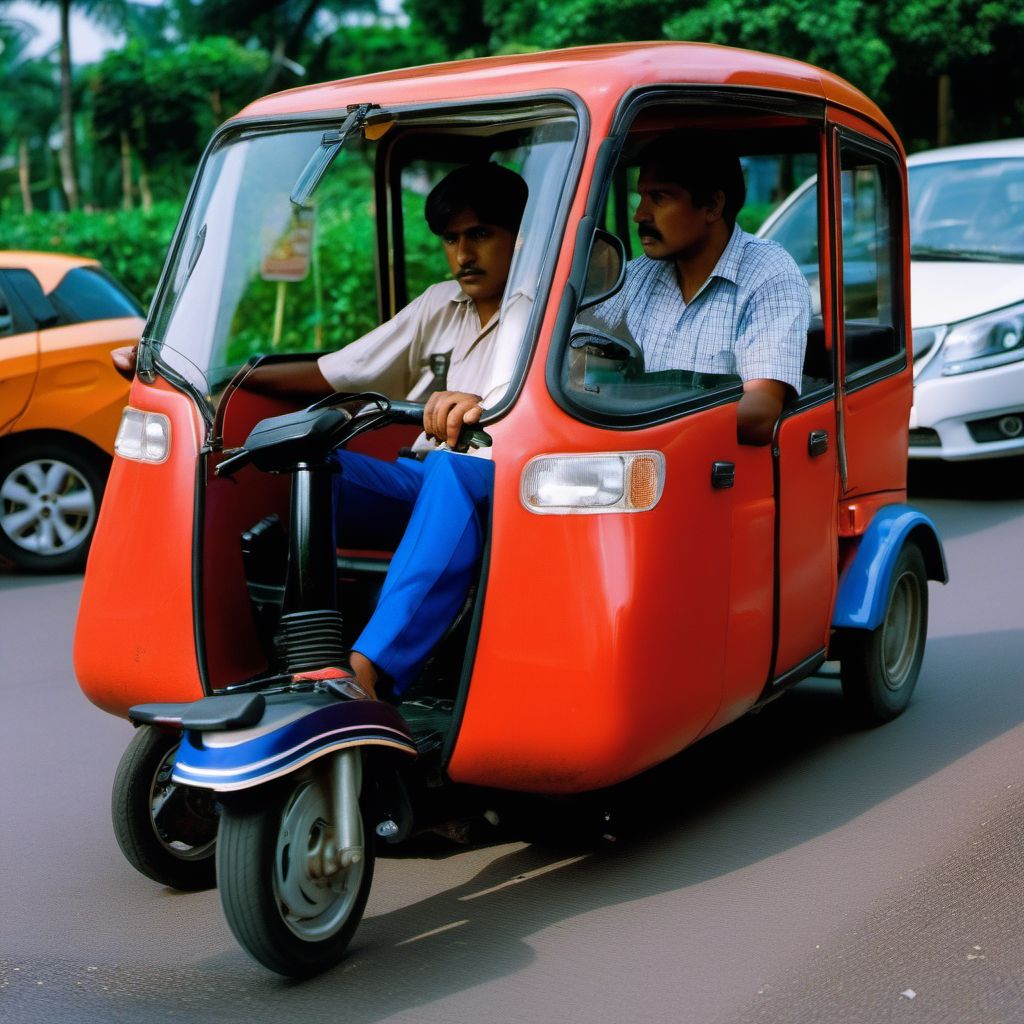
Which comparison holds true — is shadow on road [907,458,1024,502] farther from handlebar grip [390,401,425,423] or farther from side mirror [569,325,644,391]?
handlebar grip [390,401,425,423]

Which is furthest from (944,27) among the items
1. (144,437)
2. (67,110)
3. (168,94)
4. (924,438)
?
(168,94)

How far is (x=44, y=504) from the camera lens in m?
8.73

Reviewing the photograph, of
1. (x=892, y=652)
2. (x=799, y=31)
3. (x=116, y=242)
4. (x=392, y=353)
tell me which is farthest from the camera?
(x=799, y=31)

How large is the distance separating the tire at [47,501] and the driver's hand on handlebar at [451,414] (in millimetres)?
5196

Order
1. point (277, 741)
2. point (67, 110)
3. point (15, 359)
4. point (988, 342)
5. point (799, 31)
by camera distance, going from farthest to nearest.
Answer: point (67, 110), point (799, 31), point (988, 342), point (15, 359), point (277, 741)

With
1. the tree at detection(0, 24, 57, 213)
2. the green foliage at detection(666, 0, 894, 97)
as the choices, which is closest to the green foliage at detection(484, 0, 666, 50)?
the green foliage at detection(666, 0, 894, 97)

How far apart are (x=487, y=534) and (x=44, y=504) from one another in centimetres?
543

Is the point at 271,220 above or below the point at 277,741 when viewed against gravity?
above

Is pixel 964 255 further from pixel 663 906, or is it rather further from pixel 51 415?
pixel 663 906

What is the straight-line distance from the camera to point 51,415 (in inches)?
340

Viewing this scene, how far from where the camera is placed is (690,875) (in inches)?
161

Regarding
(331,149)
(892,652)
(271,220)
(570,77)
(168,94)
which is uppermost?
(168,94)

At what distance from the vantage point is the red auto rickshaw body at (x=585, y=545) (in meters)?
3.78

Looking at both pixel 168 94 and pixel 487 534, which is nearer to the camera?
pixel 487 534
